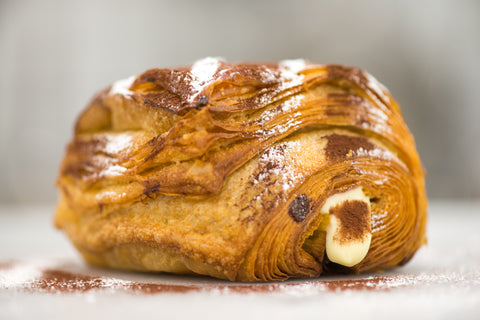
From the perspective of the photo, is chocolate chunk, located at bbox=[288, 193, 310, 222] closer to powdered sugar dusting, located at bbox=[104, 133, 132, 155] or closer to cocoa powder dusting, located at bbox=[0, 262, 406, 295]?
cocoa powder dusting, located at bbox=[0, 262, 406, 295]

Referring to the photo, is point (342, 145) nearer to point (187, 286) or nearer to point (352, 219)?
point (352, 219)

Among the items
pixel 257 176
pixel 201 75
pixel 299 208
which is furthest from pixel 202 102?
pixel 299 208

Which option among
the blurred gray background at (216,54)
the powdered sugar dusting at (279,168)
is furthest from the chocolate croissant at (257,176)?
the blurred gray background at (216,54)

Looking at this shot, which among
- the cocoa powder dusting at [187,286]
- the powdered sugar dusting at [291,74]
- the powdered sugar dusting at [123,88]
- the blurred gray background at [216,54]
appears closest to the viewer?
the cocoa powder dusting at [187,286]

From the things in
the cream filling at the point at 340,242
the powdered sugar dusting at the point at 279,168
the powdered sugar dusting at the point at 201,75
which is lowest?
the cream filling at the point at 340,242

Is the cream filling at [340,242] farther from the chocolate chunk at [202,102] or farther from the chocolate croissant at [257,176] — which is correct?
the chocolate chunk at [202,102]

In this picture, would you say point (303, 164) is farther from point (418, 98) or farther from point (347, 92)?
point (418, 98)

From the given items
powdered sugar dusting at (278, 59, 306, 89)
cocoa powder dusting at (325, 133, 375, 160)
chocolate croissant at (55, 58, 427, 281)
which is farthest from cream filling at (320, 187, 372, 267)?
powdered sugar dusting at (278, 59, 306, 89)

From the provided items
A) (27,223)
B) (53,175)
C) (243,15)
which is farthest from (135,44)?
(27,223)
